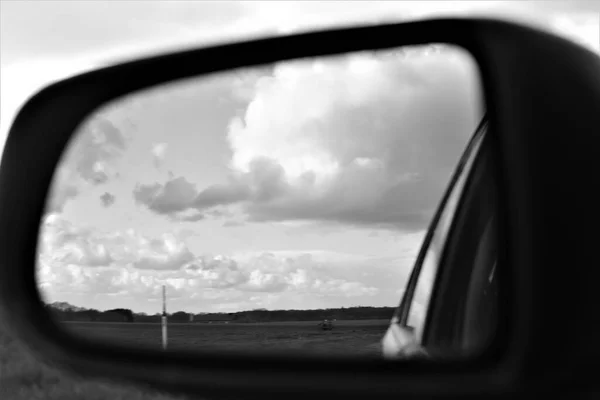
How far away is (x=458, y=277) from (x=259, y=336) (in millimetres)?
496

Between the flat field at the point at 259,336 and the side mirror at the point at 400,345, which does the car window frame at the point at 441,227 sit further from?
the flat field at the point at 259,336

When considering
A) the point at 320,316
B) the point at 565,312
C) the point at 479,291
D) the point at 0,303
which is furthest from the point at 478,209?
the point at 0,303

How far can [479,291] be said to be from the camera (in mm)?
1797

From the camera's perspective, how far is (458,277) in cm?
209

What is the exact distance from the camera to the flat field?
1728 millimetres

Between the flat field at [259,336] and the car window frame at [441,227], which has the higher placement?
the car window frame at [441,227]

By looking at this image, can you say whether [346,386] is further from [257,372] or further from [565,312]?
[565,312]

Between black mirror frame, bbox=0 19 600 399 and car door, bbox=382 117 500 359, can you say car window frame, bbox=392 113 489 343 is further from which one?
black mirror frame, bbox=0 19 600 399

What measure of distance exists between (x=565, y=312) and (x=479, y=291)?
1.69 feet

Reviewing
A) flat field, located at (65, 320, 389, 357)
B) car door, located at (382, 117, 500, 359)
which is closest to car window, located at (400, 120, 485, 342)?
car door, located at (382, 117, 500, 359)

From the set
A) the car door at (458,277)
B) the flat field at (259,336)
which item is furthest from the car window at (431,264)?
the flat field at (259,336)

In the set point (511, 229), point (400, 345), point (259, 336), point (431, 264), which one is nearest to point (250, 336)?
point (259, 336)

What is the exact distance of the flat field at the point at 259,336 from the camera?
1728mm

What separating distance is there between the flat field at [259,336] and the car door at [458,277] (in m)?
0.05
